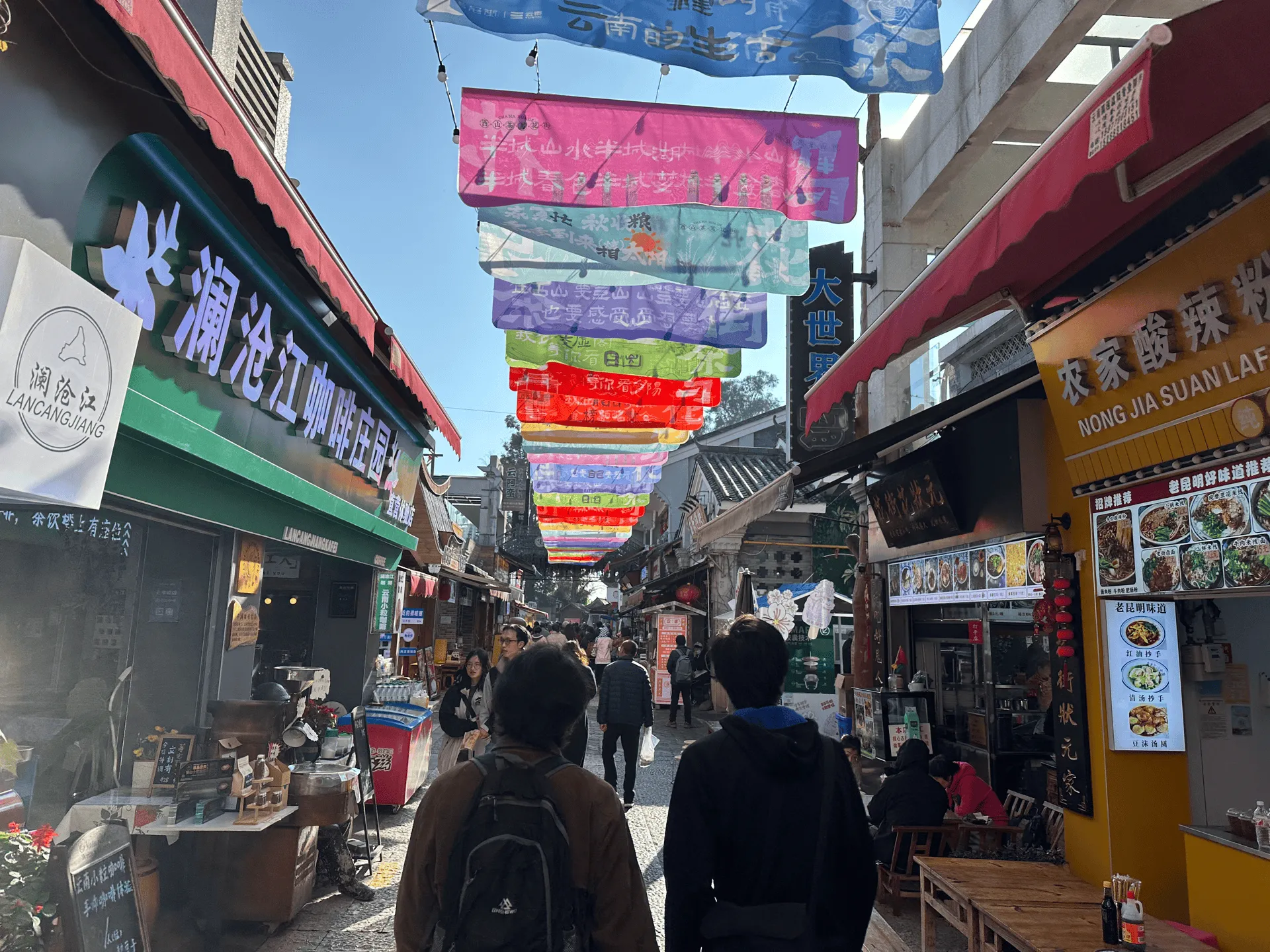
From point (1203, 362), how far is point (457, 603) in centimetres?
2819

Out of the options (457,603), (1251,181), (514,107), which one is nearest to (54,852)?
(1251,181)

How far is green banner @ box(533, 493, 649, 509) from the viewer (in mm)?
24312

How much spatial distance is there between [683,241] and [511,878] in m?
8.14

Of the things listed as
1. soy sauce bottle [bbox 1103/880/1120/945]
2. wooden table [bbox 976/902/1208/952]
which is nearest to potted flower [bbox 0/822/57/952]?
wooden table [bbox 976/902/1208/952]

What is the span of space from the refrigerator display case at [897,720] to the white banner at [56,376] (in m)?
8.35

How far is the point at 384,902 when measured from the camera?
21.7ft

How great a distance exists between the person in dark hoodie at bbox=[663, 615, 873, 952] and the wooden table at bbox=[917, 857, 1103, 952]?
9.08 ft

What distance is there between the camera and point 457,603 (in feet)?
99.9

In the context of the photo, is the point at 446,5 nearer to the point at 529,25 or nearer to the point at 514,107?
the point at 529,25

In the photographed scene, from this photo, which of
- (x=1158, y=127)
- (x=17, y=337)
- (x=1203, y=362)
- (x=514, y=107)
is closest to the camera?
(x=1158, y=127)

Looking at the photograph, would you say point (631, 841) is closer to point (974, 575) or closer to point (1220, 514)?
point (1220, 514)

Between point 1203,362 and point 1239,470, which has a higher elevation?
point 1203,362

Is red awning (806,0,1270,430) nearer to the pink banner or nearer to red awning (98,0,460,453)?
the pink banner

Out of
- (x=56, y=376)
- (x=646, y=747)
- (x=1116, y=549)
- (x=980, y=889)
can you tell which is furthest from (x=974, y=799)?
(x=56, y=376)
